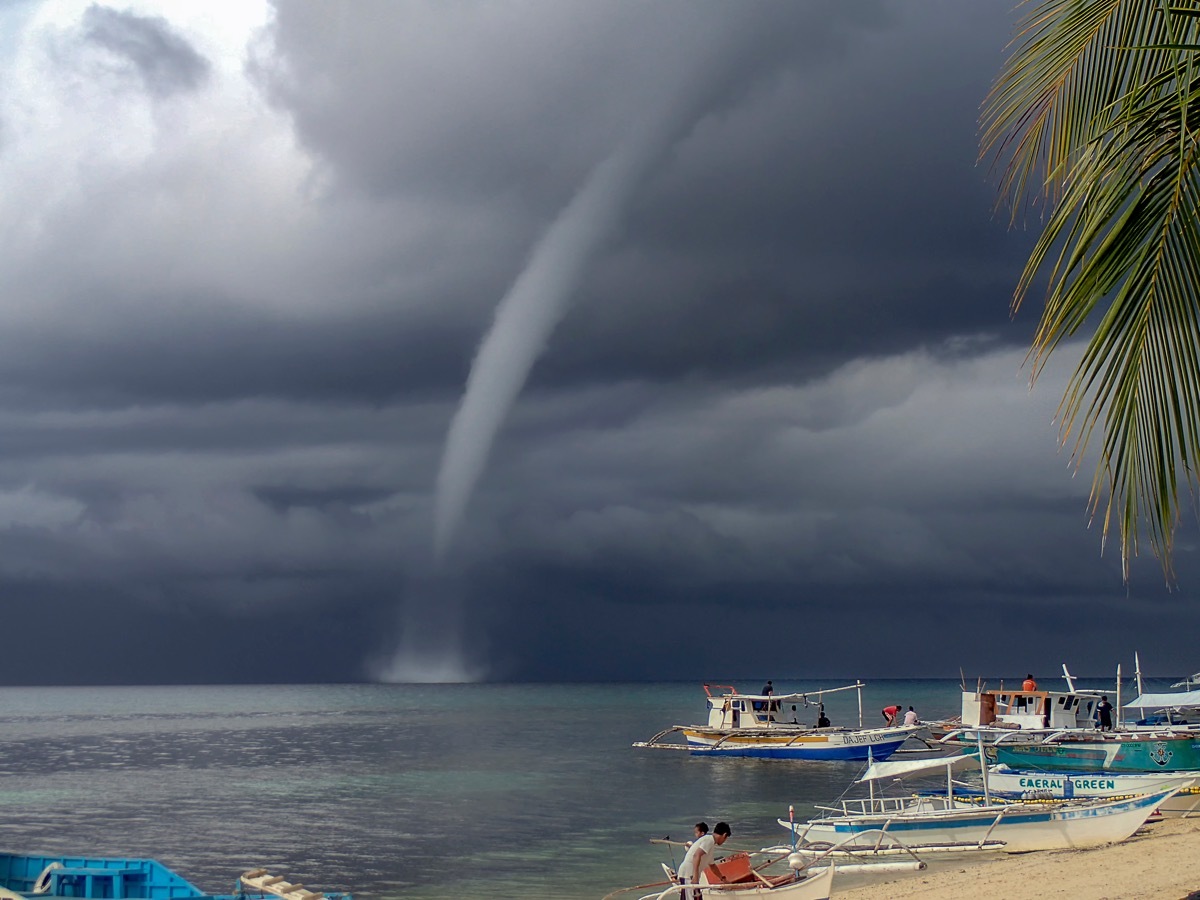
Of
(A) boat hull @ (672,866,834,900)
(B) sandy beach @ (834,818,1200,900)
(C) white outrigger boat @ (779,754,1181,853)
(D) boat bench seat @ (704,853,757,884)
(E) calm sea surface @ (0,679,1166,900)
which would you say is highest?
(D) boat bench seat @ (704,853,757,884)

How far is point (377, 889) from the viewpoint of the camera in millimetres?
34469

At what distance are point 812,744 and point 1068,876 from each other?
1822 inches

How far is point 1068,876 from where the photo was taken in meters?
26.4

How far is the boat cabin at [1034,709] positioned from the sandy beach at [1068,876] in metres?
20.5

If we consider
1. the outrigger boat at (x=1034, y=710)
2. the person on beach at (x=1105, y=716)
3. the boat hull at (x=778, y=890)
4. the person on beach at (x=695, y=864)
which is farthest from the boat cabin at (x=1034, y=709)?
the person on beach at (x=695, y=864)

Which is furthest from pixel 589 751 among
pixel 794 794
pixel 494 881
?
pixel 494 881

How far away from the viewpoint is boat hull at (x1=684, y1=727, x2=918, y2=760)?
6912 cm

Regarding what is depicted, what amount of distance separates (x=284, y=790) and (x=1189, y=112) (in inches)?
2672

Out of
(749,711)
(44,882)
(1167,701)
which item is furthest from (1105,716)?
(44,882)

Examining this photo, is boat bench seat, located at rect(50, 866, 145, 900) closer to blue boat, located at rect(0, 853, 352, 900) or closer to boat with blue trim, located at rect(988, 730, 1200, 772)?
blue boat, located at rect(0, 853, 352, 900)

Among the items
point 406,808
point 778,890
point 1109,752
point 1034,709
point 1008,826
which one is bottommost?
point 406,808

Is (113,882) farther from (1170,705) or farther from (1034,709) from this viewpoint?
(1170,705)

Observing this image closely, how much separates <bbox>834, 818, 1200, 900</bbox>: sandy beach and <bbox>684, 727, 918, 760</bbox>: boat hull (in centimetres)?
3480

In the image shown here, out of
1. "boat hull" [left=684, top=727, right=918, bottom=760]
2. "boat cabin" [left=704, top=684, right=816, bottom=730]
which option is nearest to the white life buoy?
"boat hull" [left=684, top=727, right=918, bottom=760]
